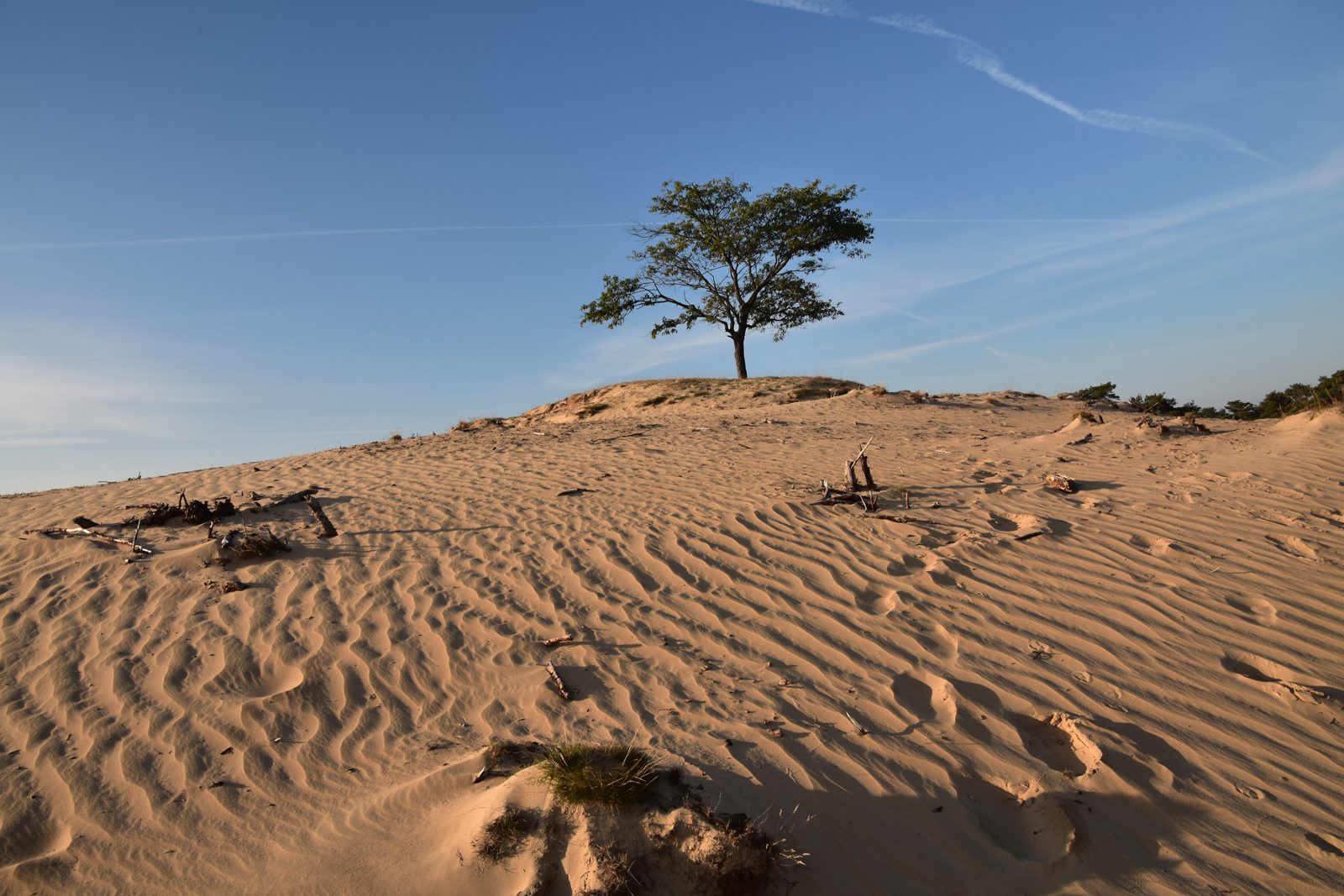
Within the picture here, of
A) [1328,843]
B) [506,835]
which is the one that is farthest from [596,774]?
[1328,843]

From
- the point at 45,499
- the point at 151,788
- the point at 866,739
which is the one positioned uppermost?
the point at 45,499

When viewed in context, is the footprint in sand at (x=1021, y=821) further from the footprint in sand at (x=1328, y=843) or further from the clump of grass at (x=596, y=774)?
the clump of grass at (x=596, y=774)

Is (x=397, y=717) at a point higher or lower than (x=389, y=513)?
lower

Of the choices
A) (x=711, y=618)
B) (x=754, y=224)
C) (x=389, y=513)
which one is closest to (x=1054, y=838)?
(x=711, y=618)

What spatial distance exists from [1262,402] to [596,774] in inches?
710

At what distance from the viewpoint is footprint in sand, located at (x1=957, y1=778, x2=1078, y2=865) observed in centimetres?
304

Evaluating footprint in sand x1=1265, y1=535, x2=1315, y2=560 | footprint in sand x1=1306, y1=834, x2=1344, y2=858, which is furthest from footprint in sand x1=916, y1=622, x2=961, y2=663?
footprint in sand x1=1265, y1=535, x2=1315, y2=560

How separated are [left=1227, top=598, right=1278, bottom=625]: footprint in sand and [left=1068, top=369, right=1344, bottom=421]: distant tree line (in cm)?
629

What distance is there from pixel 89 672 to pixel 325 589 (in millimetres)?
1394

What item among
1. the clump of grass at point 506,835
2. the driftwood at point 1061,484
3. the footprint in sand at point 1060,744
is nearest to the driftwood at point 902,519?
the driftwood at point 1061,484

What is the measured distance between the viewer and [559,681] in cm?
417

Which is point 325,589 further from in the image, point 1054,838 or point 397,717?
point 1054,838

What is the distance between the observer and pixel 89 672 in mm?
4230

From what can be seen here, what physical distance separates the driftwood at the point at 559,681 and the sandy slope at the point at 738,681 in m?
0.08
